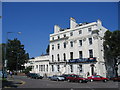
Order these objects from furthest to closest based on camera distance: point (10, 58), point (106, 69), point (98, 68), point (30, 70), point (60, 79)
→ point (10, 58) < point (30, 70) < point (106, 69) < point (98, 68) < point (60, 79)

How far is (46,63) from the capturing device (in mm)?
52219

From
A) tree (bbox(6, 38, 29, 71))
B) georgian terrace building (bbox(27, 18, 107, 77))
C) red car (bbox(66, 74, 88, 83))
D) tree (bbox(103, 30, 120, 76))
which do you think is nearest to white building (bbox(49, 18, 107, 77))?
georgian terrace building (bbox(27, 18, 107, 77))

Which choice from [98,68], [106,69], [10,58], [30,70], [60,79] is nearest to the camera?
[60,79]

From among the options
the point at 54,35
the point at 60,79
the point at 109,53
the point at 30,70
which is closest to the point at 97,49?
the point at 109,53

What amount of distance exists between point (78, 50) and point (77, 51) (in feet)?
1.31

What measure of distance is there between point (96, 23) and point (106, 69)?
12.1 metres

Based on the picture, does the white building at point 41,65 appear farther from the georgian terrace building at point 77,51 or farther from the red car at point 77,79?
the red car at point 77,79

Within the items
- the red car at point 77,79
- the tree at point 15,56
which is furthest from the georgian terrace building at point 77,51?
the tree at point 15,56

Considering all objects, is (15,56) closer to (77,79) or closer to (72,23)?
(72,23)

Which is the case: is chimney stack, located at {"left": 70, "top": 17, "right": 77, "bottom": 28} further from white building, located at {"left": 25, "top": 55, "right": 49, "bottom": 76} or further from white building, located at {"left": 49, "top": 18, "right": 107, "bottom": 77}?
white building, located at {"left": 25, "top": 55, "right": 49, "bottom": 76}

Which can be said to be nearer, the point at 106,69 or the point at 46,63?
the point at 106,69

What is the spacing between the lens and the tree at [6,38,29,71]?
205 ft

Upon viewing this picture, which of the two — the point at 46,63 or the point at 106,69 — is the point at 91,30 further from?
the point at 46,63

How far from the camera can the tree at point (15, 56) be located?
62531 millimetres
